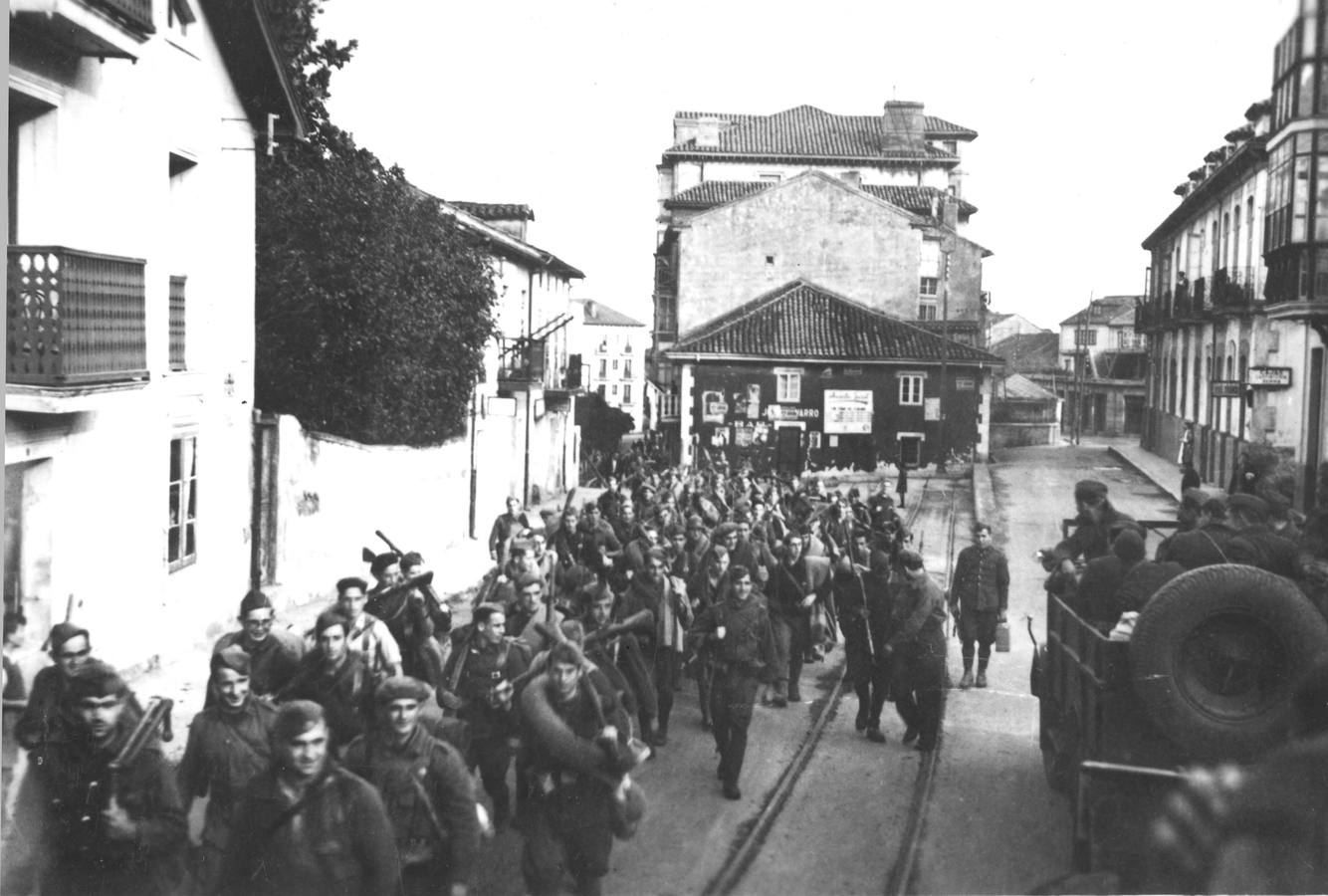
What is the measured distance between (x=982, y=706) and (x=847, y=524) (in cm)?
469

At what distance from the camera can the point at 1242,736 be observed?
21.8ft

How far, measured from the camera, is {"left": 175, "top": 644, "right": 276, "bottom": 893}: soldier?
6.08 metres

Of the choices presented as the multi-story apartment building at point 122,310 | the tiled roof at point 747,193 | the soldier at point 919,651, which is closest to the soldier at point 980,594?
the soldier at point 919,651

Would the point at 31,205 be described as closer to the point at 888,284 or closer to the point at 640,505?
the point at 640,505

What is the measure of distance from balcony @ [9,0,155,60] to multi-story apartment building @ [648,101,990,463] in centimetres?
3078

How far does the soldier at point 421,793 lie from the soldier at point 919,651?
5.75 metres

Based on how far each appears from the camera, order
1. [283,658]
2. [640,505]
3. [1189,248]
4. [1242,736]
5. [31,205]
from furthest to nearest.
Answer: [1189,248] → [640,505] → [31,205] → [283,658] → [1242,736]

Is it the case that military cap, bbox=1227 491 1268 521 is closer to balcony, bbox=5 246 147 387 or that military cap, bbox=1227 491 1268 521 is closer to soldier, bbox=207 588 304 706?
soldier, bbox=207 588 304 706

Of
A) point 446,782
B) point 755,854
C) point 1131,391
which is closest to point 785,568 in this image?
point 755,854

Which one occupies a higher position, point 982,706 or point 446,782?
point 446,782

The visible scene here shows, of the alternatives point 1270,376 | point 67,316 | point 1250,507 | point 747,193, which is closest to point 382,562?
point 67,316

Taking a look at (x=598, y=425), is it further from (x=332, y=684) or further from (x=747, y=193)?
(x=332, y=684)

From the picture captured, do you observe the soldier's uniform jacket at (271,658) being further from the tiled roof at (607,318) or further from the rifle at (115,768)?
the tiled roof at (607,318)

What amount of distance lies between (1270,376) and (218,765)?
13.8m
